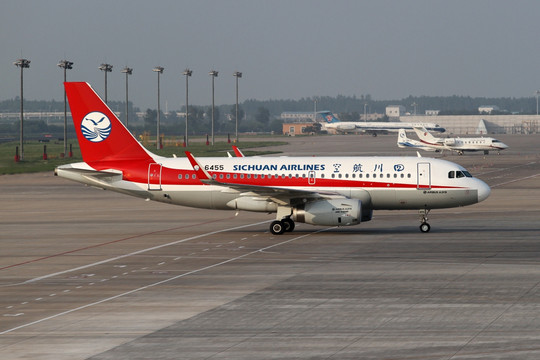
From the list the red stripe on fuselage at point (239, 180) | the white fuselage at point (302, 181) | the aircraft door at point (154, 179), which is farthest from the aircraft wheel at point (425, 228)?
the aircraft door at point (154, 179)

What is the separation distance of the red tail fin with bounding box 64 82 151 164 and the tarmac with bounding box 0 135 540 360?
421 centimetres

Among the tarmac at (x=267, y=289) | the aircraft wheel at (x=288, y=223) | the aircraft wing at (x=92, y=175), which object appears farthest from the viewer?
the aircraft wing at (x=92, y=175)

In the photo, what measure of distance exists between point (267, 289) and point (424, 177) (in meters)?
17.2

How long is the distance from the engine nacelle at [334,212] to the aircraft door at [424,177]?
3471 mm

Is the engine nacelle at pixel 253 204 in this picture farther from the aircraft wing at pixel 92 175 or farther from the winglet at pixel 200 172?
the aircraft wing at pixel 92 175

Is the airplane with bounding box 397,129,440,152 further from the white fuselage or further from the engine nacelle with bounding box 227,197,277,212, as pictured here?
the engine nacelle with bounding box 227,197,277,212

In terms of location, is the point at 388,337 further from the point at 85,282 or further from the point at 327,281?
the point at 85,282

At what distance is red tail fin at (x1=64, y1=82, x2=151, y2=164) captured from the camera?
4688cm

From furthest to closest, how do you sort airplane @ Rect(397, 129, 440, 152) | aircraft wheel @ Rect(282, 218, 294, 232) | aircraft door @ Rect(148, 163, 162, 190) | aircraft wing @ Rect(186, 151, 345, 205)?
1. airplane @ Rect(397, 129, 440, 152)
2. aircraft door @ Rect(148, 163, 162, 190)
3. aircraft wheel @ Rect(282, 218, 294, 232)
4. aircraft wing @ Rect(186, 151, 345, 205)

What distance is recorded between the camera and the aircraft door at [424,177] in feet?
147

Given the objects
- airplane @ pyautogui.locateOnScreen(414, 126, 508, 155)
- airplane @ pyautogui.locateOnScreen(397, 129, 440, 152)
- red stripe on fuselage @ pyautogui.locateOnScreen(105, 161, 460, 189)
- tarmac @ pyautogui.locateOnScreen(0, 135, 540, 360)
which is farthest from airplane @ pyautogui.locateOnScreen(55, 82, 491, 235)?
airplane @ pyautogui.locateOnScreen(397, 129, 440, 152)

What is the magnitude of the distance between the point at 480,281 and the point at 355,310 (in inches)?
260

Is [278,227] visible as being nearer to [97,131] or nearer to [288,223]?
[288,223]

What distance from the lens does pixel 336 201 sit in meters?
43.3
